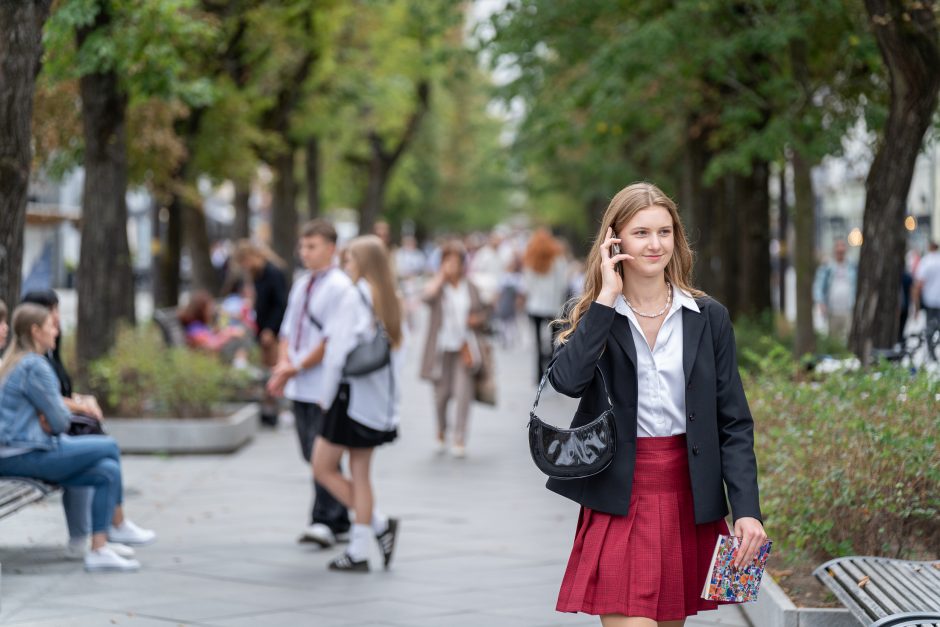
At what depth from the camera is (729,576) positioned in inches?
172

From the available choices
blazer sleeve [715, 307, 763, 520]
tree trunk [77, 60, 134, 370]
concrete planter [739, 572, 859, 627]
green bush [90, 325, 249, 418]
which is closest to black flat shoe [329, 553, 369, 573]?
concrete planter [739, 572, 859, 627]

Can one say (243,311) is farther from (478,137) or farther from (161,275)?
(478,137)

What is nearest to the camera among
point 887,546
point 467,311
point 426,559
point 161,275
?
point 887,546

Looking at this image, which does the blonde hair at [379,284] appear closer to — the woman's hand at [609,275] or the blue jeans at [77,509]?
the blue jeans at [77,509]

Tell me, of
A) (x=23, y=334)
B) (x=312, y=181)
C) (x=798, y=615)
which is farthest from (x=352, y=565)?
(x=312, y=181)

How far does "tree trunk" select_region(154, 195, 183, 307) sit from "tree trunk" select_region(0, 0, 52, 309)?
44.4 feet

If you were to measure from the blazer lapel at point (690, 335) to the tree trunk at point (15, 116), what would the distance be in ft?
18.5

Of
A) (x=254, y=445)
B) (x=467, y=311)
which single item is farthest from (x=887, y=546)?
(x=254, y=445)

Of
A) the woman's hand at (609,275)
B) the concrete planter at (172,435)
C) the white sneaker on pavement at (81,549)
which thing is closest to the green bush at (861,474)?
the woman's hand at (609,275)

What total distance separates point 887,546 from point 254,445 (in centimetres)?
864

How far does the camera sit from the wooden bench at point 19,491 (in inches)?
300

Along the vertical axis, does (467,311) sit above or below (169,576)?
above

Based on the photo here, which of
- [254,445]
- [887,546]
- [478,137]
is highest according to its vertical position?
[478,137]

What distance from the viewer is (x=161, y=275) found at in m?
22.8
